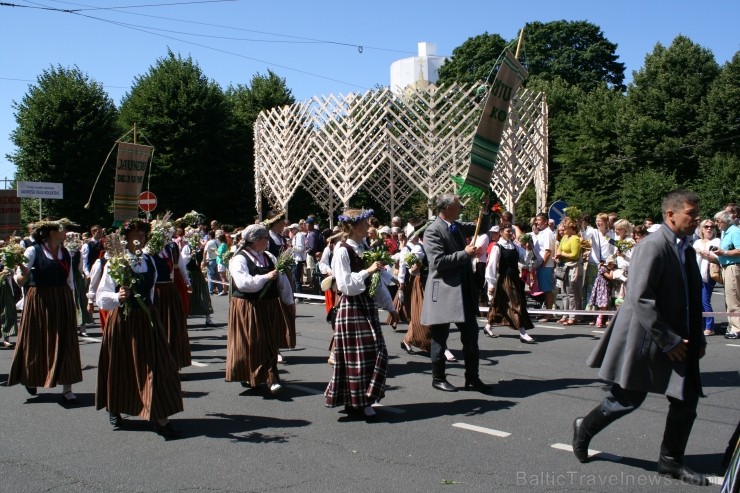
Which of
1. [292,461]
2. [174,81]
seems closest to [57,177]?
[174,81]

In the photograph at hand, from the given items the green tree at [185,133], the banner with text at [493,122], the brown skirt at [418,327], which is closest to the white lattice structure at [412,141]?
the green tree at [185,133]

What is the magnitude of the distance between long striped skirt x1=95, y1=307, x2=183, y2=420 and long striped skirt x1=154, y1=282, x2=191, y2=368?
2301 millimetres

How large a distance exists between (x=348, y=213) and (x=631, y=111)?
1216 inches

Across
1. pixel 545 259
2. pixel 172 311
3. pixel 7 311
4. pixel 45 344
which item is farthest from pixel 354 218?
pixel 7 311

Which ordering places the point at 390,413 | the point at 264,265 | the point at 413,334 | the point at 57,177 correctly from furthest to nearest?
1. the point at 57,177
2. the point at 413,334
3. the point at 264,265
4. the point at 390,413

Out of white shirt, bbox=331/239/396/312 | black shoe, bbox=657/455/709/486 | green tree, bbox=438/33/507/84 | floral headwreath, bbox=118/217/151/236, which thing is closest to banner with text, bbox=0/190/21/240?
floral headwreath, bbox=118/217/151/236

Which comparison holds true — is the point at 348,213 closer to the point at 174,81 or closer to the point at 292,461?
the point at 292,461

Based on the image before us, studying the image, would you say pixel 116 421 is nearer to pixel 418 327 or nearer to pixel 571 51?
pixel 418 327

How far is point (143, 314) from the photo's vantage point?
640 centimetres

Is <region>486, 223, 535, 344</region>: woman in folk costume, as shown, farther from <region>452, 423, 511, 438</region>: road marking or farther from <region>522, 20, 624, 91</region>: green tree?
<region>522, 20, 624, 91</region>: green tree

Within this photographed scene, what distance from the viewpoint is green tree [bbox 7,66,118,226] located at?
1313 inches

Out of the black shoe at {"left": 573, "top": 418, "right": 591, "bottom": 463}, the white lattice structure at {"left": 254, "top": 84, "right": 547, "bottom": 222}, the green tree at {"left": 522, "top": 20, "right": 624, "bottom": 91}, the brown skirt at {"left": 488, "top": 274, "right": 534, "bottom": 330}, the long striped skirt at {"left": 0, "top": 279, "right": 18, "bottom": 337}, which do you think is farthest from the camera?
the green tree at {"left": 522, "top": 20, "right": 624, "bottom": 91}

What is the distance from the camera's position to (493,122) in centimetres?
706

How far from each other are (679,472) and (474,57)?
45.7 metres
